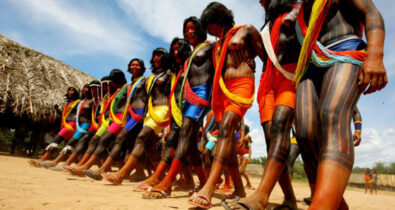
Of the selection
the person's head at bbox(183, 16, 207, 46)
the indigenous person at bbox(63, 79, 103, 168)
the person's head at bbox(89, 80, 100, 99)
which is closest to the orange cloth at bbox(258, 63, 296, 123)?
the person's head at bbox(183, 16, 207, 46)

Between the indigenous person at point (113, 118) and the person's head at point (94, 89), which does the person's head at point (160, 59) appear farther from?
the person's head at point (94, 89)

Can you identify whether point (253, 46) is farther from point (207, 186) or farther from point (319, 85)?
point (207, 186)

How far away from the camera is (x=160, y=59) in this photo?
16.0 ft

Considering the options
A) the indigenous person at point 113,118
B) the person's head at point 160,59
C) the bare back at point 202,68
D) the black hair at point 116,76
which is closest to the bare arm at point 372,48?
the bare back at point 202,68

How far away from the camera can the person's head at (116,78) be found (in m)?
6.38

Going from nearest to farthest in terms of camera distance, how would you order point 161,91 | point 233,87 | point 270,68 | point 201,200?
point 201,200
point 270,68
point 233,87
point 161,91

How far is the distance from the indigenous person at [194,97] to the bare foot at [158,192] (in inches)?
3.2

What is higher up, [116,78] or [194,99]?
[116,78]

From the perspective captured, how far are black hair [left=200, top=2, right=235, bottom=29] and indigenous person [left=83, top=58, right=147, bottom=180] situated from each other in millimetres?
2056

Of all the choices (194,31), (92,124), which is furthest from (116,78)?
(194,31)

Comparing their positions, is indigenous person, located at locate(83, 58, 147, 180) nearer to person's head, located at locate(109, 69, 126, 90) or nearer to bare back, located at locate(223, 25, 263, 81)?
person's head, located at locate(109, 69, 126, 90)

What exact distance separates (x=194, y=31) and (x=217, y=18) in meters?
0.56

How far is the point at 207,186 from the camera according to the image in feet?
7.58

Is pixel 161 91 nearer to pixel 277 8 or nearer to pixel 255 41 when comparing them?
pixel 255 41
